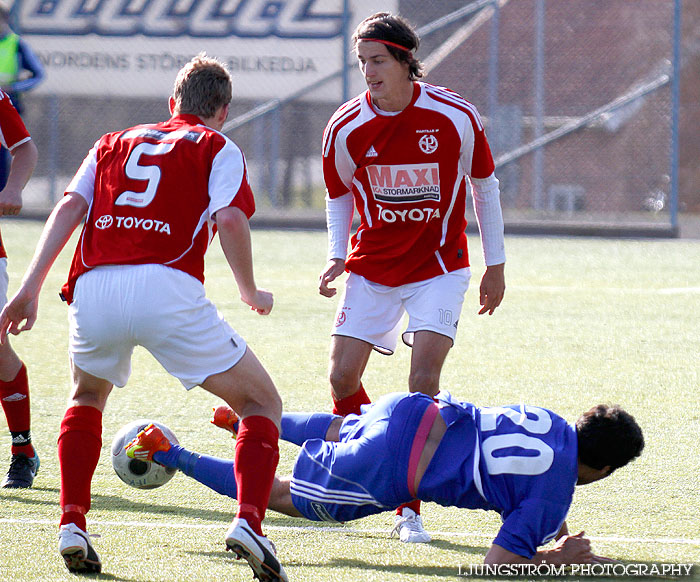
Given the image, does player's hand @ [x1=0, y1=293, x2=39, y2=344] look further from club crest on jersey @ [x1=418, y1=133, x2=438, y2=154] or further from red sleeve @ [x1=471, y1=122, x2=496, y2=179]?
red sleeve @ [x1=471, y1=122, x2=496, y2=179]

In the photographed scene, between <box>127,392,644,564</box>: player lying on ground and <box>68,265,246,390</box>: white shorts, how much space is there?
1.77 feet

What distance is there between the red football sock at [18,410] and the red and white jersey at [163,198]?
4.59ft

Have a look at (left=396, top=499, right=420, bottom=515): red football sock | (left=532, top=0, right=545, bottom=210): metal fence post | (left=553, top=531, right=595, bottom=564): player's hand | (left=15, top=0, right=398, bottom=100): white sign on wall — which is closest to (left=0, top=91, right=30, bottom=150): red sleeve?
(left=396, top=499, right=420, bottom=515): red football sock

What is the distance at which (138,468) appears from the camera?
4.14 m

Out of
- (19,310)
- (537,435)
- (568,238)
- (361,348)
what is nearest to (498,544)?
(537,435)

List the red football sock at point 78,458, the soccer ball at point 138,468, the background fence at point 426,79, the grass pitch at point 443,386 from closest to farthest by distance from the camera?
the red football sock at point 78,458
the grass pitch at point 443,386
the soccer ball at point 138,468
the background fence at point 426,79

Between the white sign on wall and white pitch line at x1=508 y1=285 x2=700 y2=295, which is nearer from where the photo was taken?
white pitch line at x1=508 y1=285 x2=700 y2=295

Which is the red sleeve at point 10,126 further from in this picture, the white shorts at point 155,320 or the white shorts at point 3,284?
the white shorts at point 155,320

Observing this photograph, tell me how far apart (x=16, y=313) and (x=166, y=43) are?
14746 mm

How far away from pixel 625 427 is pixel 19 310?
1.91 meters

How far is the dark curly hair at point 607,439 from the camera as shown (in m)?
3.47

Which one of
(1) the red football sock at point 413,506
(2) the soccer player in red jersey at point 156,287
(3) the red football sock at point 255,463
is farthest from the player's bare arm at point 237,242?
(1) the red football sock at point 413,506

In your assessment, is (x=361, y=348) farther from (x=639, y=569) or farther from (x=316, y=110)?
(x=316, y=110)

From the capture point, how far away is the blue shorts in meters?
3.60
